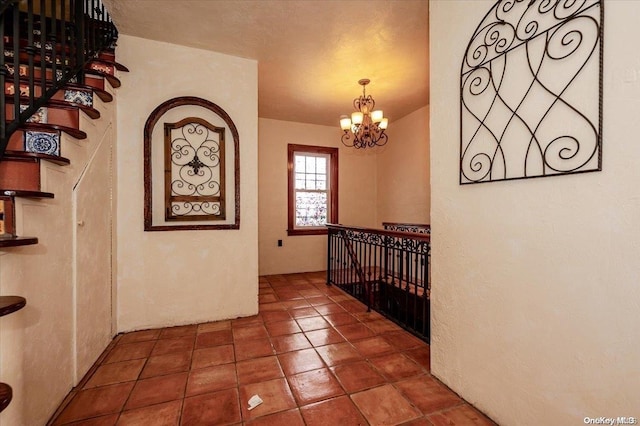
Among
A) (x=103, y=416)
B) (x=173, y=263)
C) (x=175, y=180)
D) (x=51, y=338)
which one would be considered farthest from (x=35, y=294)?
(x=175, y=180)

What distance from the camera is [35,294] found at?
4.42ft

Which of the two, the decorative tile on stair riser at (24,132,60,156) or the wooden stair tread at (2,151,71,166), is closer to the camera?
the wooden stair tread at (2,151,71,166)

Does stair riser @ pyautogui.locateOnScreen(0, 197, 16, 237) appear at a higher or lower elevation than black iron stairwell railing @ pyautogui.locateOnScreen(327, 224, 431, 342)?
higher

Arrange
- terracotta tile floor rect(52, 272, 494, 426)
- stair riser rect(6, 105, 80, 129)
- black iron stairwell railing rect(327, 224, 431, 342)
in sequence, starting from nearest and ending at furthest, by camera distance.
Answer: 1. terracotta tile floor rect(52, 272, 494, 426)
2. stair riser rect(6, 105, 80, 129)
3. black iron stairwell railing rect(327, 224, 431, 342)

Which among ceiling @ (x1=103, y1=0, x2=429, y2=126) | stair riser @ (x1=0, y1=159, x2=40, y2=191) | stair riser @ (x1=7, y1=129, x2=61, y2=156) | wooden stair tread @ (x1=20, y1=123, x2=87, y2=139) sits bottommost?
stair riser @ (x1=0, y1=159, x2=40, y2=191)

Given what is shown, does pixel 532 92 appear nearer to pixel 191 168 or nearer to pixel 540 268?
pixel 540 268

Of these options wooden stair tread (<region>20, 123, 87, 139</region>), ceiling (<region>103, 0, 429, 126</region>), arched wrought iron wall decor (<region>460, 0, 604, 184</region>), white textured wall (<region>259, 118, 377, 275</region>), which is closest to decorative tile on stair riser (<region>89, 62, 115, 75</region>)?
ceiling (<region>103, 0, 429, 126</region>)

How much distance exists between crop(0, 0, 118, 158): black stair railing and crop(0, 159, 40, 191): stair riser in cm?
12

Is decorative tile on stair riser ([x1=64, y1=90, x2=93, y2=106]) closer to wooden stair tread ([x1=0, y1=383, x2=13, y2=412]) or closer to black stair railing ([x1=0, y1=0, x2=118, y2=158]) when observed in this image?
black stair railing ([x1=0, y1=0, x2=118, y2=158])

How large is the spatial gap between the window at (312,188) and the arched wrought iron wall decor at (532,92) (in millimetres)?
3555

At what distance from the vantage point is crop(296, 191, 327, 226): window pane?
503cm

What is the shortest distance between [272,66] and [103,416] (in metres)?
3.20

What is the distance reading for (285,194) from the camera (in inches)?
190

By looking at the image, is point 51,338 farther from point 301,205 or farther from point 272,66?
point 301,205
